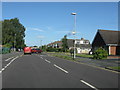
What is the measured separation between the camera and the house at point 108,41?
46.1 metres

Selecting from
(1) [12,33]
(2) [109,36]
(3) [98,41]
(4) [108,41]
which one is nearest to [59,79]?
(4) [108,41]

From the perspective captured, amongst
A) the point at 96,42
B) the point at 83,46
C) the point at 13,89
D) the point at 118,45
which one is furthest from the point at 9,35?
the point at 13,89

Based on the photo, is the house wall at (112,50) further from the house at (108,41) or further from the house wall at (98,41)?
the house wall at (98,41)

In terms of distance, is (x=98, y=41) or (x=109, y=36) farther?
(x=98, y=41)

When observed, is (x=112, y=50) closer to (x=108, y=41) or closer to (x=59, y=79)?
(x=108, y=41)

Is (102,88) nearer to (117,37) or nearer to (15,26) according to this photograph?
(117,37)

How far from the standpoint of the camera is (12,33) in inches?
3649

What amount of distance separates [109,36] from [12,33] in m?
56.8

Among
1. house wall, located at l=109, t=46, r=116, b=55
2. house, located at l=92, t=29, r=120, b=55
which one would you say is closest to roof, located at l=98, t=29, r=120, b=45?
house, located at l=92, t=29, r=120, b=55

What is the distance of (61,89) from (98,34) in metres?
45.4

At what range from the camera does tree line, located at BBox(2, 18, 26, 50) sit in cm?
8900

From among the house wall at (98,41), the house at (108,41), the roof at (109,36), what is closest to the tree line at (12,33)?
the house wall at (98,41)

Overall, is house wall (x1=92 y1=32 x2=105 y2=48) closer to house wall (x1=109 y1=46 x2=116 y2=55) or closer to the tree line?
house wall (x1=109 y1=46 x2=116 y2=55)

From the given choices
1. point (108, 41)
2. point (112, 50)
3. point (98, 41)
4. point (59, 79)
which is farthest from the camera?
point (98, 41)
